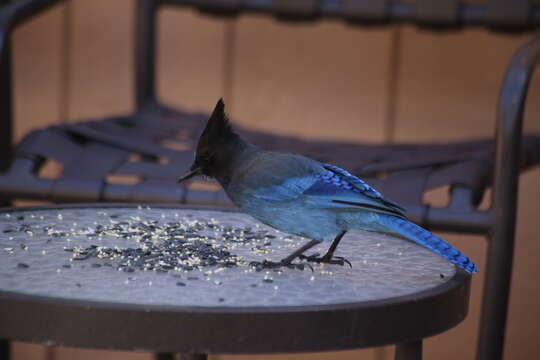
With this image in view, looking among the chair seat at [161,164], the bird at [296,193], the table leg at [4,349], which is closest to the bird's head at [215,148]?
the bird at [296,193]

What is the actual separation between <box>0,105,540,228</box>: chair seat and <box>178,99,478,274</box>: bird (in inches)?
23.4

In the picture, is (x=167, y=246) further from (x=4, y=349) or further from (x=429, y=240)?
(x=4, y=349)

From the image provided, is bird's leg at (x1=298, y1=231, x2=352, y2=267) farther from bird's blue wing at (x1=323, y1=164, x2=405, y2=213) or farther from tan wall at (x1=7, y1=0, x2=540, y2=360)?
tan wall at (x1=7, y1=0, x2=540, y2=360)

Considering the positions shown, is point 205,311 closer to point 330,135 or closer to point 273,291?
point 273,291

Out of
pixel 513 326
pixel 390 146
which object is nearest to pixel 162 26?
pixel 390 146

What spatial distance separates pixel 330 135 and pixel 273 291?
196 cm

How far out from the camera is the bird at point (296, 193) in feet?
3.69

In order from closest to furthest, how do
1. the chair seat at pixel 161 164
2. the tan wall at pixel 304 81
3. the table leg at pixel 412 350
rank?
1. the table leg at pixel 412 350
2. the chair seat at pixel 161 164
3. the tan wall at pixel 304 81

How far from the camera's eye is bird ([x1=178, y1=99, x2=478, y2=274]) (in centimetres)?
112

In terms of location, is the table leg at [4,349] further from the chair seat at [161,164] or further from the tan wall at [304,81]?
the tan wall at [304,81]

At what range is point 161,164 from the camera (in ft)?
6.42

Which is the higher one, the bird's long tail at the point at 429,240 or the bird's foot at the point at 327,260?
the bird's long tail at the point at 429,240

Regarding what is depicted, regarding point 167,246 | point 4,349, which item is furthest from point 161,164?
point 167,246

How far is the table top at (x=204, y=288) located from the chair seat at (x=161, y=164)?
1.44 feet
